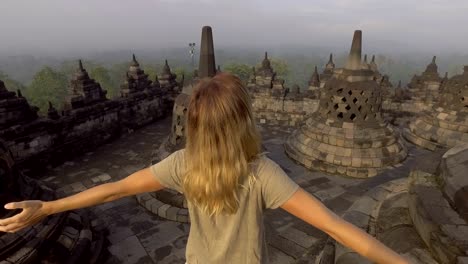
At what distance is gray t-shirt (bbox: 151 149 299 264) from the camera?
1.61m

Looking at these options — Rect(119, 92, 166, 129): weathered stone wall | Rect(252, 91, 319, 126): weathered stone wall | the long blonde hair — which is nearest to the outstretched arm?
the long blonde hair

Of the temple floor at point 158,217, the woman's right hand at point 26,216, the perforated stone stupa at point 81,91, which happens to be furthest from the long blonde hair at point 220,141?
the perforated stone stupa at point 81,91

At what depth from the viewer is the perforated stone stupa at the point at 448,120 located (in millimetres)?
10828

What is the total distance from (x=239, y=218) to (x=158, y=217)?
582cm

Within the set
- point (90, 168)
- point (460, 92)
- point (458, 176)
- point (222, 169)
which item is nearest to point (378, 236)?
point (458, 176)

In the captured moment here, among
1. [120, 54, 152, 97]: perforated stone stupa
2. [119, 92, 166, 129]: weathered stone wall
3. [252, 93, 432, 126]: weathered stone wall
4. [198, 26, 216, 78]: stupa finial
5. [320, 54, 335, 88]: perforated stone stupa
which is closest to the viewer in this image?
[198, 26, 216, 78]: stupa finial

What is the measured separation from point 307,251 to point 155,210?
3806mm

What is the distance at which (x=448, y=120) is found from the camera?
11.2 metres

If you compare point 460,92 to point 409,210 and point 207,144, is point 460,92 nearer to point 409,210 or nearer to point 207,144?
point 409,210

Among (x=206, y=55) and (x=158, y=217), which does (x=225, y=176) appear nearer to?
(x=206, y=55)

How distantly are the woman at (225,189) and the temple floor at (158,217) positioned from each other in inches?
144

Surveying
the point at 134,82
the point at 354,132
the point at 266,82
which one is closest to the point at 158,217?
the point at 354,132

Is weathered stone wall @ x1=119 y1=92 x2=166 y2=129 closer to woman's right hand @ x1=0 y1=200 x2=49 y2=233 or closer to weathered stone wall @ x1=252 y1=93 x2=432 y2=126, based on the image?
weathered stone wall @ x1=252 y1=93 x2=432 y2=126

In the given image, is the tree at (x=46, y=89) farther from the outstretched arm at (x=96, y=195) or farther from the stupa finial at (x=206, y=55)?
the outstretched arm at (x=96, y=195)
